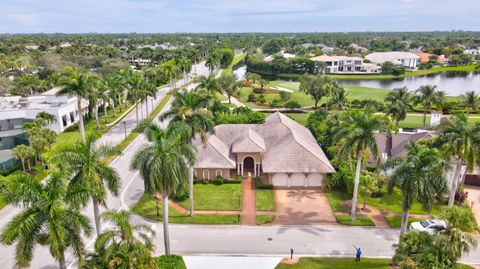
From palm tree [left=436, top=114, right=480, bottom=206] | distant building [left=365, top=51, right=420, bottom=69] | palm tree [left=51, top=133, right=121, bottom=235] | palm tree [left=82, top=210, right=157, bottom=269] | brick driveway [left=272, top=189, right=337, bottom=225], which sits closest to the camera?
palm tree [left=82, top=210, right=157, bottom=269]

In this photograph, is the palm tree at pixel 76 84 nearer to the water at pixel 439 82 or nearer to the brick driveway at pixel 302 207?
the brick driveway at pixel 302 207

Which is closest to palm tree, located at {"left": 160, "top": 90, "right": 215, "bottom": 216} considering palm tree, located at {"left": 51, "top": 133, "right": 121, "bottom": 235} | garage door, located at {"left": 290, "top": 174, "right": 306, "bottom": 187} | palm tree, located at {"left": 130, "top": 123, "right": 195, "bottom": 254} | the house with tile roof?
palm tree, located at {"left": 130, "top": 123, "right": 195, "bottom": 254}

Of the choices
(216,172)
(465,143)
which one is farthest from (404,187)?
(216,172)

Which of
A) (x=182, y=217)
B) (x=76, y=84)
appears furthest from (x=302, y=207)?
(x=76, y=84)

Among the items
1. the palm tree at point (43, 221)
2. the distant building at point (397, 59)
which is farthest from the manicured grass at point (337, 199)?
the distant building at point (397, 59)

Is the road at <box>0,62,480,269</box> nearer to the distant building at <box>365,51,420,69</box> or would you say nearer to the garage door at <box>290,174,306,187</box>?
the garage door at <box>290,174,306,187</box>
